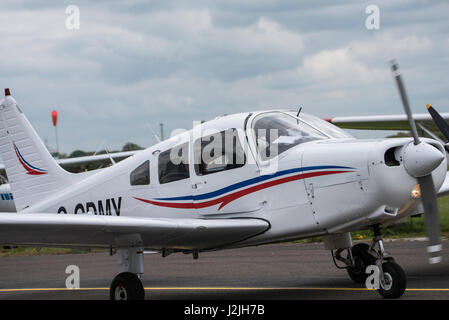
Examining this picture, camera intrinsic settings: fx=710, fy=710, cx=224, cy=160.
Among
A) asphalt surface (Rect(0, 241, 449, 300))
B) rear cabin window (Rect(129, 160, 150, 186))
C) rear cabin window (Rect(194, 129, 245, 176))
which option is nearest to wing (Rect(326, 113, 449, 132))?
asphalt surface (Rect(0, 241, 449, 300))

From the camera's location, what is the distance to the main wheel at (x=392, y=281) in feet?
29.0

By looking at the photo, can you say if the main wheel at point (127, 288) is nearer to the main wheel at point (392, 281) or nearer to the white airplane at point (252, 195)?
the white airplane at point (252, 195)

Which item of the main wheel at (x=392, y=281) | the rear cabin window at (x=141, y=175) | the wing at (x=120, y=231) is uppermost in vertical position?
the rear cabin window at (x=141, y=175)

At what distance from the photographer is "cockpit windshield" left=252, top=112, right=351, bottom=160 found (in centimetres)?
939

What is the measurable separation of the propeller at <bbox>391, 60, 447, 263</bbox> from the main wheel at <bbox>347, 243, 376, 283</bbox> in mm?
2095

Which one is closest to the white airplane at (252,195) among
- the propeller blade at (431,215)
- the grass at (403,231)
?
the propeller blade at (431,215)

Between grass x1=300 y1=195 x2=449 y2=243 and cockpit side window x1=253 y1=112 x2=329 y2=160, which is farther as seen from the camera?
grass x1=300 y1=195 x2=449 y2=243

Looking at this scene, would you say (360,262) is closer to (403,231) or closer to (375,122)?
(403,231)

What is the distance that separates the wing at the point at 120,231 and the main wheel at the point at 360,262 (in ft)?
6.78

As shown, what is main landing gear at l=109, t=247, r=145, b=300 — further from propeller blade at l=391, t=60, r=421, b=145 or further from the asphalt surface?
propeller blade at l=391, t=60, r=421, b=145

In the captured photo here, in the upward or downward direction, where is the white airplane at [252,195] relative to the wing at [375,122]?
downward

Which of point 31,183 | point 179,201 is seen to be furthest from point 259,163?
point 31,183
